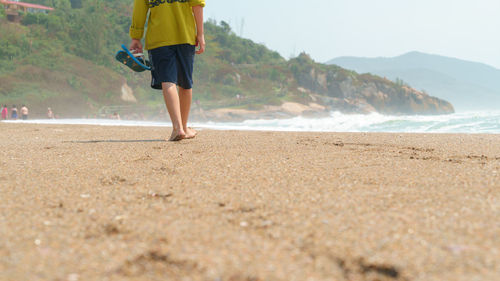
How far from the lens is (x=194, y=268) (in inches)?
32.8

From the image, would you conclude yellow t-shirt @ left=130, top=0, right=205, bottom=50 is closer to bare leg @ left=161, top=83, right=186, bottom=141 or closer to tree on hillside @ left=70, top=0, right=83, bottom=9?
bare leg @ left=161, top=83, right=186, bottom=141

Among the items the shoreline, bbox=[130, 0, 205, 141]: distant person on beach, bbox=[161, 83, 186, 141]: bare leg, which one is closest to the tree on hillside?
the shoreline

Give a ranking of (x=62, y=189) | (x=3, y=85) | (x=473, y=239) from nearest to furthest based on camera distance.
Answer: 1. (x=473, y=239)
2. (x=62, y=189)
3. (x=3, y=85)

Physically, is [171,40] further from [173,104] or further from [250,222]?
[250,222]

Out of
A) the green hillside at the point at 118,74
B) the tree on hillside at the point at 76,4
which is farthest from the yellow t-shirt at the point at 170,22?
the tree on hillside at the point at 76,4

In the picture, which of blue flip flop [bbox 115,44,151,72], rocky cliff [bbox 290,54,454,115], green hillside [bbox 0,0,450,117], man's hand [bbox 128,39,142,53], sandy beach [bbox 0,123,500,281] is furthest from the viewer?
rocky cliff [bbox 290,54,454,115]

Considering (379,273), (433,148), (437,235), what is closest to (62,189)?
(379,273)

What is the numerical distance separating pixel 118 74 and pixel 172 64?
37.7m

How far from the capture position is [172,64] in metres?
3.37

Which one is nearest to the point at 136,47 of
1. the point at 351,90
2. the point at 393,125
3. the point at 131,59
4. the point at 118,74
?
the point at 131,59

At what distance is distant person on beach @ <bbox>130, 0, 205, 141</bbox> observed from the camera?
334 centimetres

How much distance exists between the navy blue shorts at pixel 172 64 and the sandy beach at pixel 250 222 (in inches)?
59.5

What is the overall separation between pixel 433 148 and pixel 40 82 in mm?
32953

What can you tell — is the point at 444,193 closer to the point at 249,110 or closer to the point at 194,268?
the point at 194,268
